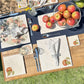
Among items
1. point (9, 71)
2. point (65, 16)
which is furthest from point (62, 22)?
point (9, 71)

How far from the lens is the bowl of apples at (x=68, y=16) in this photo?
133 cm

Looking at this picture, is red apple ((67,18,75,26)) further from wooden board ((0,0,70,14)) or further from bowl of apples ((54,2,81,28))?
wooden board ((0,0,70,14))

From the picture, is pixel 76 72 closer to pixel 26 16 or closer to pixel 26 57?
pixel 26 57

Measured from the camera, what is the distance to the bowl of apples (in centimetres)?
133

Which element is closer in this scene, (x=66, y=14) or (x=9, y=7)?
(x=66, y=14)

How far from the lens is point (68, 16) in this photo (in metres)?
1.33

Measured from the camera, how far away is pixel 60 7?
1396 mm

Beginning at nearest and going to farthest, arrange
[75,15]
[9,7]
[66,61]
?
[75,15] → [66,61] → [9,7]

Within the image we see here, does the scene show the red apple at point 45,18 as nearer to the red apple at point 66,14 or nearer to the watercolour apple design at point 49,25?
the watercolour apple design at point 49,25

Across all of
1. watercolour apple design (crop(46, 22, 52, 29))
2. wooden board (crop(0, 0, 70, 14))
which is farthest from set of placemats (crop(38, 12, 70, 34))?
wooden board (crop(0, 0, 70, 14))

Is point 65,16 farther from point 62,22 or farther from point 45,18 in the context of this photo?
point 45,18

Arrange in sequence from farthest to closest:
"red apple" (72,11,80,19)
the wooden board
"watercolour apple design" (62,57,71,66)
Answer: the wooden board, "watercolour apple design" (62,57,71,66), "red apple" (72,11,80,19)

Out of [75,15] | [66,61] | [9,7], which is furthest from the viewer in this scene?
[9,7]

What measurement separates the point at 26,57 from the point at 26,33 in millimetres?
319
